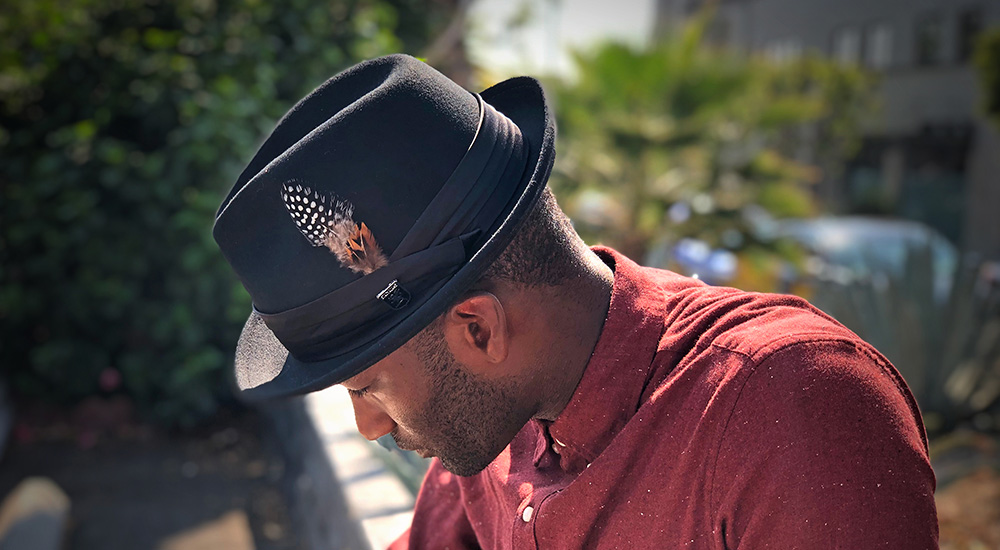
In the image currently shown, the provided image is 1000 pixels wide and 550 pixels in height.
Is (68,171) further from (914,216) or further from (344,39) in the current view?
(914,216)

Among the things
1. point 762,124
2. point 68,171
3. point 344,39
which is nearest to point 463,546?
point 68,171

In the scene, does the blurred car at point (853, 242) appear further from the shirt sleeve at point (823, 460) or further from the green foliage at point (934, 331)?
the shirt sleeve at point (823, 460)

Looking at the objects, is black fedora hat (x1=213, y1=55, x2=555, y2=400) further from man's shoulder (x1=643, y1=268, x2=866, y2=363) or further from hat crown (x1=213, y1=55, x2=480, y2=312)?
man's shoulder (x1=643, y1=268, x2=866, y2=363)

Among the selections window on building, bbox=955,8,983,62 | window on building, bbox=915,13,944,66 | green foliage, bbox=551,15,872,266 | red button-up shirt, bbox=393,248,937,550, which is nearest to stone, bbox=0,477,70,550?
red button-up shirt, bbox=393,248,937,550

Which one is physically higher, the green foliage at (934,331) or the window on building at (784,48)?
the green foliage at (934,331)

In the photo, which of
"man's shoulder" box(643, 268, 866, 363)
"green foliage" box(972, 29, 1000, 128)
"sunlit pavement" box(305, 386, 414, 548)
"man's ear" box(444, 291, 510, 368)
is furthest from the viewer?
"green foliage" box(972, 29, 1000, 128)

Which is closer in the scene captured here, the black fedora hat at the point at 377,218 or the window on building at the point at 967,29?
the black fedora hat at the point at 377,218

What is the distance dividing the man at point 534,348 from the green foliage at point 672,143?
18.3 ft

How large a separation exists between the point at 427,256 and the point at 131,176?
444cm

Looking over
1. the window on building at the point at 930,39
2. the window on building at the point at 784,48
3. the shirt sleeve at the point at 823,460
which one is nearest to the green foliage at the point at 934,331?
the shirt sleeve at the point at 823,460

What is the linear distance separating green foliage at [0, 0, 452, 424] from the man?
3745mm

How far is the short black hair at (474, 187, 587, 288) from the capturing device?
140 cm

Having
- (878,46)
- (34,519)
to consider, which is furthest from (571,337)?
A: (878,46)

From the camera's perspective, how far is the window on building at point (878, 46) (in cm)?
2292
